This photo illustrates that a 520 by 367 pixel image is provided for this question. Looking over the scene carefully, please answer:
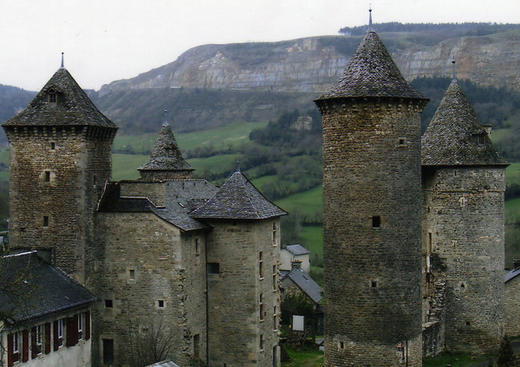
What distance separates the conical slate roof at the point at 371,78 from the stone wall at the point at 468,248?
8.77m

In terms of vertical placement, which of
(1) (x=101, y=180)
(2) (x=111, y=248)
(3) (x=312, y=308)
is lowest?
(3) (x=312, y=308)

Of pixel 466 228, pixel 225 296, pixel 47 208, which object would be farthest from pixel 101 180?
pixel 466 228

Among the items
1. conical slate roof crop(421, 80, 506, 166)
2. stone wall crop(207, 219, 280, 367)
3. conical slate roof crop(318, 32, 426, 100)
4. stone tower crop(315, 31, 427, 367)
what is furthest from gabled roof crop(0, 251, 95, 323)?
conical slate roof crop(421, 80, 506, 166)

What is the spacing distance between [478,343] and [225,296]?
13998 millimetres

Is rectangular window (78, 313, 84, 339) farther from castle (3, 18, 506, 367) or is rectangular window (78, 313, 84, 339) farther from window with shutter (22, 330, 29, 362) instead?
window with shutter (22, 330, 29, 362)

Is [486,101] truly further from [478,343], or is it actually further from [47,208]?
[47,208]

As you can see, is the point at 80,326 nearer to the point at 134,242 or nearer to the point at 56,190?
the point at 134,242

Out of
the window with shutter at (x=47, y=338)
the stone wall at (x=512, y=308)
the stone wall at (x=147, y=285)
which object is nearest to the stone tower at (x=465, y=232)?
the stone wall at (x=512, y=308)

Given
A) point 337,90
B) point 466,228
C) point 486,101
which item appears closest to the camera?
point 337,90

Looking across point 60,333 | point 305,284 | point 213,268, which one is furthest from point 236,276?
point 305,284

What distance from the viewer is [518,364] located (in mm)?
39188

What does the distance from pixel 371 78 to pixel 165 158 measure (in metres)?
24.0

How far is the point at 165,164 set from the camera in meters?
55.0

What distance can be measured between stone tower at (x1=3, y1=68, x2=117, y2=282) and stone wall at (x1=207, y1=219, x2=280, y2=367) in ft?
20.9
